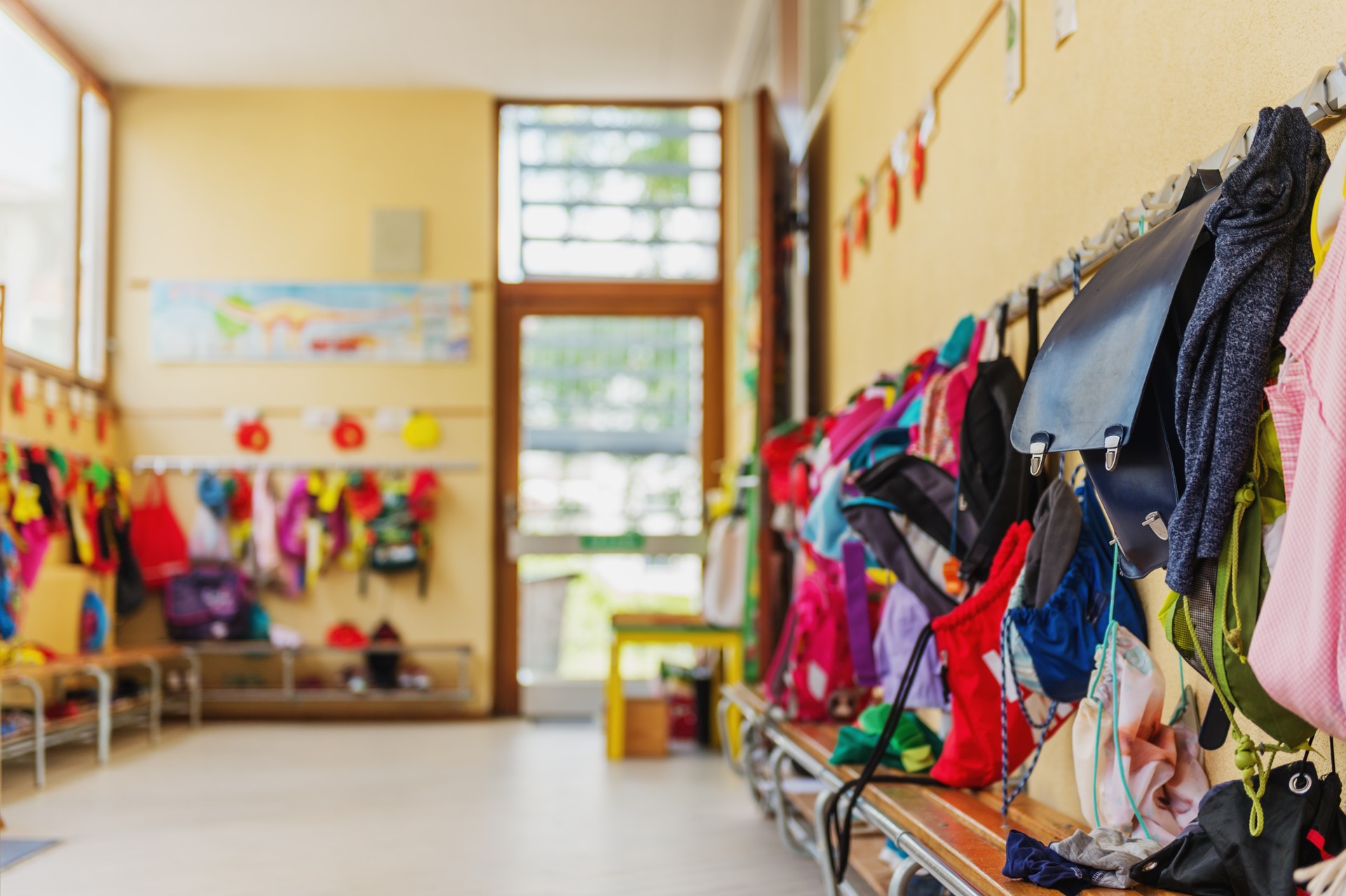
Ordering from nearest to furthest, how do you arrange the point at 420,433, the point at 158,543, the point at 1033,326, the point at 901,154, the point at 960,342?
the point at 1033,326, the point at 960,342, the point at 901,154, the point at 158,543, the point at 420,433

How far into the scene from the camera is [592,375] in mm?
8016

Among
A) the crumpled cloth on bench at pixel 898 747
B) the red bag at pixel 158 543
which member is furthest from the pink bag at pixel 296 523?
the crumpled cloth on bench at pixel 898 747

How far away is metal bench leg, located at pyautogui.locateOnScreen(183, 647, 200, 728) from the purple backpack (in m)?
0.16

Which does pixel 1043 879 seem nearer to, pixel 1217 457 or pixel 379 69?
pixel 1217 457

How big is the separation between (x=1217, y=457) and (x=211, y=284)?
723 centimetres

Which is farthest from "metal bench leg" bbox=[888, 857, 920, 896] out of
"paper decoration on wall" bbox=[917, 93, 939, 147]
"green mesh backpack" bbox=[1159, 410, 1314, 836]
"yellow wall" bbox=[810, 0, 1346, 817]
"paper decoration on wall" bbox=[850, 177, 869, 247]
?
"paper decoration on wall" bbox=[850, 177, 869, 247]

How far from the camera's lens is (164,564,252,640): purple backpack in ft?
24.1

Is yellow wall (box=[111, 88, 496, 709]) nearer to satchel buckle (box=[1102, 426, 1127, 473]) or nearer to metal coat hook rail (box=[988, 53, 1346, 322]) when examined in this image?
metal coat hook rail (box=[988, 53, 1346, 322])

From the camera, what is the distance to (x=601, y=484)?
7.93m

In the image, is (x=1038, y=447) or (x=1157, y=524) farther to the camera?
Result: (x=1038, y=447)

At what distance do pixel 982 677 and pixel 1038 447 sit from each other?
0.69 metres

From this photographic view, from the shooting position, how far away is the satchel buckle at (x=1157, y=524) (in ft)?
5.48

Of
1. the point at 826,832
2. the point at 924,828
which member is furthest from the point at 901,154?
the point at 924,828

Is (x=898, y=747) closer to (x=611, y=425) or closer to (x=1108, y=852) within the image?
(x=1108, y=852)
